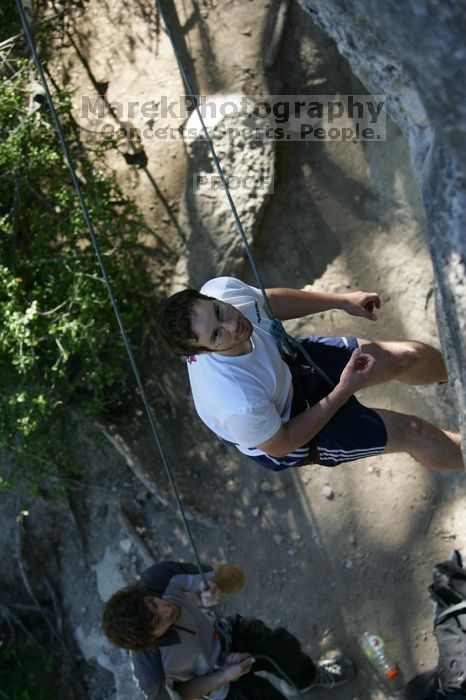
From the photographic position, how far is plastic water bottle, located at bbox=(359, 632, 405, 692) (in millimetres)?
3953

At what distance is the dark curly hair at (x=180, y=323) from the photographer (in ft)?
8.00

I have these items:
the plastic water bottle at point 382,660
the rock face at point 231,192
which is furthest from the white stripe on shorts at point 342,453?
the rock face at point 231,192

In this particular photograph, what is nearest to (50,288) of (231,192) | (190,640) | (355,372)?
(231,192)

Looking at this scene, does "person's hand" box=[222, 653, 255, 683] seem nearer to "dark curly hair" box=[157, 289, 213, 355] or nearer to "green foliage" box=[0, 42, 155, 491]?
"dark curly hair" box=[157, 289, 213, 355]

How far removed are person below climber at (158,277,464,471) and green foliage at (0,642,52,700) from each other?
3697 mm

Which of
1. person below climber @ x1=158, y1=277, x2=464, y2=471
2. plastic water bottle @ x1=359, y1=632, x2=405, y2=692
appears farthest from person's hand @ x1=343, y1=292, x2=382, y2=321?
plastic water bottle @ x1=359, y1=632, x2=405, y2=692

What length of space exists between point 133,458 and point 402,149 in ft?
8.68

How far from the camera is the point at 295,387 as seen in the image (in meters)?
2.76

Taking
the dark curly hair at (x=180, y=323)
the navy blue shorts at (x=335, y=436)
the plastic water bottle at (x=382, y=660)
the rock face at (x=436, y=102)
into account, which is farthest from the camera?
the plastic water bottle at (x=382, y=660)

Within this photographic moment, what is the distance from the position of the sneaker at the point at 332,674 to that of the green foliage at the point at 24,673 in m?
2.20

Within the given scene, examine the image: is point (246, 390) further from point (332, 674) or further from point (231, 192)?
point (231, 192)

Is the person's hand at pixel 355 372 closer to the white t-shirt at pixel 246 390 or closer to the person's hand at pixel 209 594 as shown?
the white t-shirt at pixel 246 390

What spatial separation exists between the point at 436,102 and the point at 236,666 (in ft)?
8.11

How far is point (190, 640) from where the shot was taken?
3.36m
